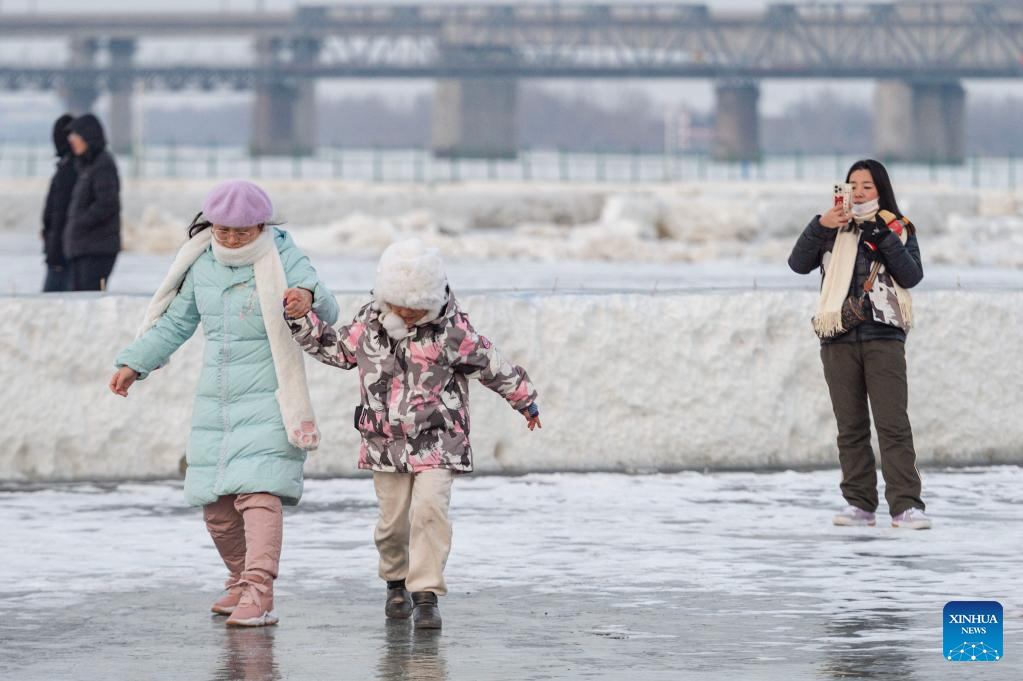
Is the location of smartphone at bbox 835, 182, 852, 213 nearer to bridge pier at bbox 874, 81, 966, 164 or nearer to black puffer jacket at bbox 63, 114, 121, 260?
black puffer jacket at bbox 63, 114, 121, 260

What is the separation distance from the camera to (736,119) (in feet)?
403

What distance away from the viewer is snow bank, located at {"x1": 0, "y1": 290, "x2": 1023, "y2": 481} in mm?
10586

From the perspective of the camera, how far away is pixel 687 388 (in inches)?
435

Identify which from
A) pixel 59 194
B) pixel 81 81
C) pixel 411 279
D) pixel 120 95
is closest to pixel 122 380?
pixel 411 279

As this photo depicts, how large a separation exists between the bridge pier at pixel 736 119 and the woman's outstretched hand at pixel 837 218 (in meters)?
109

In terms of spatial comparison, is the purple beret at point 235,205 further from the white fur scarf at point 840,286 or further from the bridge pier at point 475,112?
the bridge pier at point 475,112

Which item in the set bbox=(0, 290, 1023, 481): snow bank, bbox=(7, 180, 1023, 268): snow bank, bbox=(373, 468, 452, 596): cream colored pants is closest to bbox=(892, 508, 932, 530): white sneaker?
bbox=(0, 290, 1023, 481): snow bank

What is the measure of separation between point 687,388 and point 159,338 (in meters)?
4.39

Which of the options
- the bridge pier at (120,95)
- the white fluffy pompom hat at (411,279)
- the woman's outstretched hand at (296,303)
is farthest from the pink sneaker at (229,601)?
the bridge pier at (120,95)

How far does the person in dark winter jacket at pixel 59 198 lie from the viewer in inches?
502

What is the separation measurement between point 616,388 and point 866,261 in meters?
2.30

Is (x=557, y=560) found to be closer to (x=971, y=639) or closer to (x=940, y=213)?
(x=971, y=639)

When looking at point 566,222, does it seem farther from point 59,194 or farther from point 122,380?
point 122,380

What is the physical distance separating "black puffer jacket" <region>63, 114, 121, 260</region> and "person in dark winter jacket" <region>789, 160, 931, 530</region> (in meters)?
4.90
